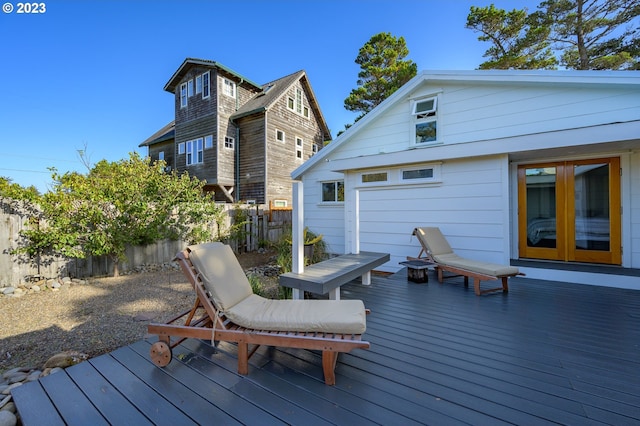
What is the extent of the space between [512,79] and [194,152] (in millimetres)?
15096

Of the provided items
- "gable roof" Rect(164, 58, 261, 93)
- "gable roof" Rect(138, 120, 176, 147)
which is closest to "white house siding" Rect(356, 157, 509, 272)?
"gable roof" Rect(164, 58, 261, 93)

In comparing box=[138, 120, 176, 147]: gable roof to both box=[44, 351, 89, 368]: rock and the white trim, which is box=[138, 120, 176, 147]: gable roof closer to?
the white trim

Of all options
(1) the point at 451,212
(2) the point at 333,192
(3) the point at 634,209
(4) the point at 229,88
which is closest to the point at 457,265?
(1) the point at 451,212

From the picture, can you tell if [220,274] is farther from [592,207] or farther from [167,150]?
[167,150]

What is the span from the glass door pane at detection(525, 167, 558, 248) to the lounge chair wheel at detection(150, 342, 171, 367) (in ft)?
21.5

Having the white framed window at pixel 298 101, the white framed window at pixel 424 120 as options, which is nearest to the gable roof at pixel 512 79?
the white framed window at pixel 424 120

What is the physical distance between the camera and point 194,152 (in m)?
15.4

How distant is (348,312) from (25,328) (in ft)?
14.3

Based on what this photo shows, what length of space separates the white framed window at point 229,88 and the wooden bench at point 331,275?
1346 centimetres

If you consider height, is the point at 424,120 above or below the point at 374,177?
above

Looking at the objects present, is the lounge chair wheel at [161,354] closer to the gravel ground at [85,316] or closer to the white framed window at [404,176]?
the gravel ground at [85,316]

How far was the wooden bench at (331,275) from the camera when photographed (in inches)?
126

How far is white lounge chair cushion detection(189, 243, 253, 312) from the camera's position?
2.36 m

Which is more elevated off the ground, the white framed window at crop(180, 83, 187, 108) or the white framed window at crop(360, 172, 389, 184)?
the white framed window at crop(180, 83, 187, 108)
